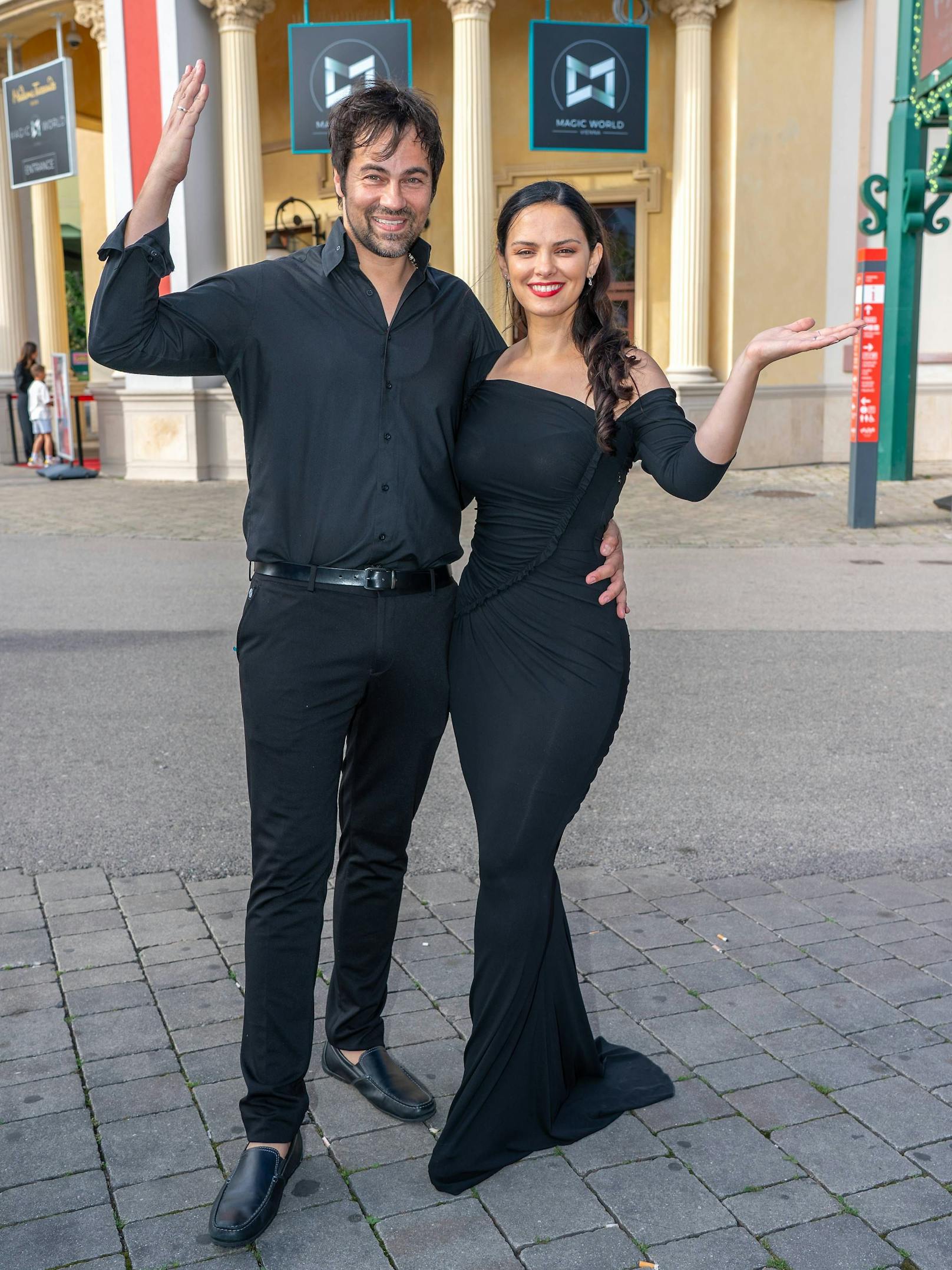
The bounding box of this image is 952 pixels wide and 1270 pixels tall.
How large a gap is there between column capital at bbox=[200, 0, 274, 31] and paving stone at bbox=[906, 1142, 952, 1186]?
1804cm

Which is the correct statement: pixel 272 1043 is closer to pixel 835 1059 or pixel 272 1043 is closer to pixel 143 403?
→ pixel 835 1059

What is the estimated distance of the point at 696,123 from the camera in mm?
18016

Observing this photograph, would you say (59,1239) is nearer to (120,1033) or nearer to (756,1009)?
(120,1033)

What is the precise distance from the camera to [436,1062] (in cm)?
316

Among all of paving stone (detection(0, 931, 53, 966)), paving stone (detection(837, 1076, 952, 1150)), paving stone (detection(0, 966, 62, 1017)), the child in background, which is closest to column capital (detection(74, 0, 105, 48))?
the child in background

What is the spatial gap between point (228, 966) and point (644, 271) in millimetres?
17837

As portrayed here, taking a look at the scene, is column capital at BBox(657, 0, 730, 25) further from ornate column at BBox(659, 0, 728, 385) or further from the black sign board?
the black sign board

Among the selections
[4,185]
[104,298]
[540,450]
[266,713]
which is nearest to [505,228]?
[540,450]

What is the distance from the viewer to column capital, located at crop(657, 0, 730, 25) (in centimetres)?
1773

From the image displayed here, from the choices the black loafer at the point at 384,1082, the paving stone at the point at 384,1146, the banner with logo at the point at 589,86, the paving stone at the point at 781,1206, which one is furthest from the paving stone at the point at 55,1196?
the banner with logo at the point at 589,86

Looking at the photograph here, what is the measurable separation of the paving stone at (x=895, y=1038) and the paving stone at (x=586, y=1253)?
985 millimetres

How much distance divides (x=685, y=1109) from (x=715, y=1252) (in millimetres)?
517

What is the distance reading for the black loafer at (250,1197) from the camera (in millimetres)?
2477

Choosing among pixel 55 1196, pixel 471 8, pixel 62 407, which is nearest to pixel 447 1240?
pixel 55 1196
